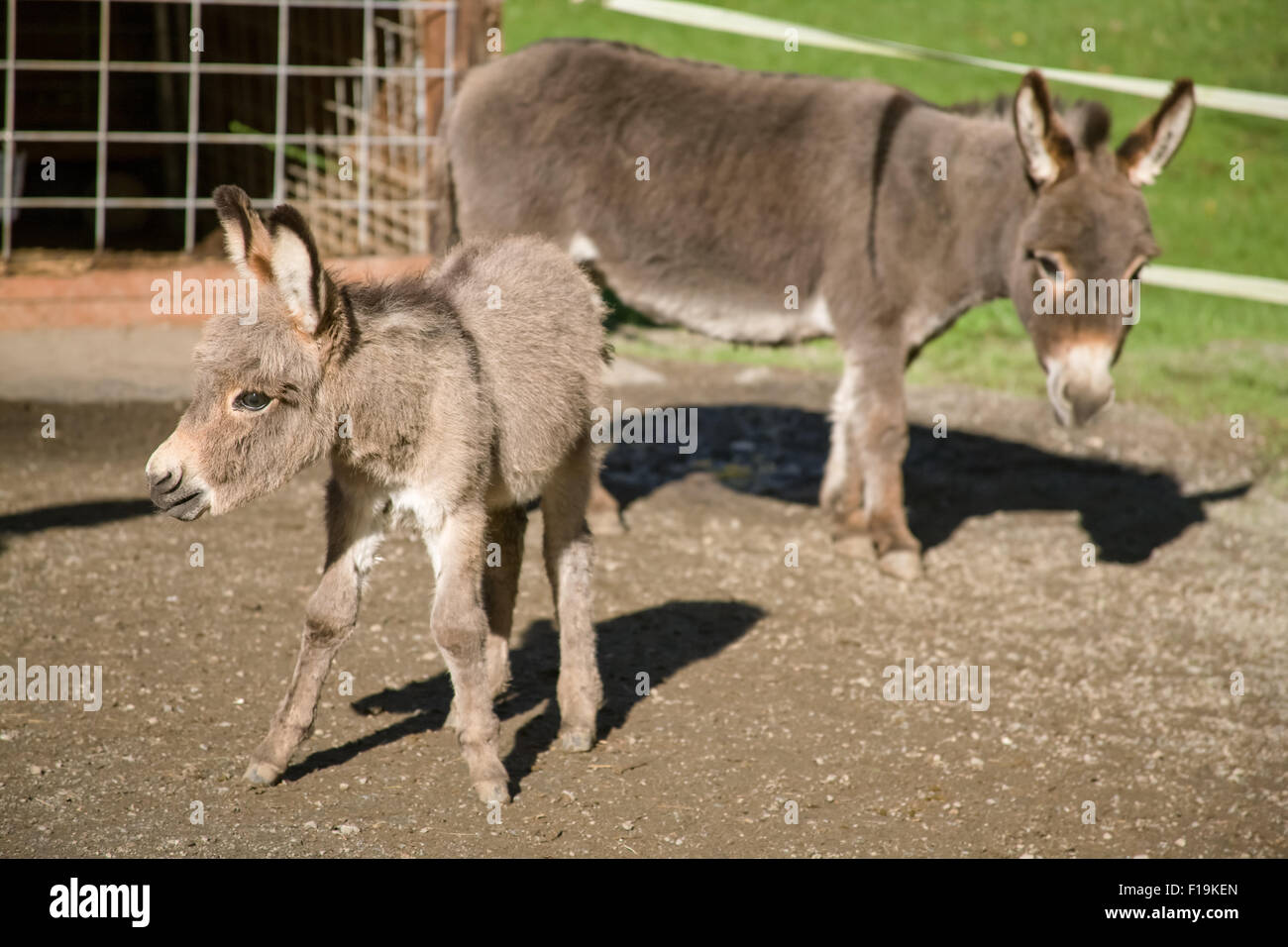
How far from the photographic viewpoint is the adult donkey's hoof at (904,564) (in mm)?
6301

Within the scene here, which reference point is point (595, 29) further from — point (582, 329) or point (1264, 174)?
point (582, 329)

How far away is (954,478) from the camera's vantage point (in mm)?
7922

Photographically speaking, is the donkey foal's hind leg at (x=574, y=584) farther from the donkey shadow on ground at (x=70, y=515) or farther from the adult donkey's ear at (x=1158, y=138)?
the adult donkey's ear at (x=1158, y=138)

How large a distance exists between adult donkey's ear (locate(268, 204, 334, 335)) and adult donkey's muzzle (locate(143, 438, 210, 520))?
0.50 meters

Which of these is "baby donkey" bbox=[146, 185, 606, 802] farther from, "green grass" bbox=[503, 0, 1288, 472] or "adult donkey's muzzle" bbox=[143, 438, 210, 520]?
"green grass" bbox=[503, 0, 1288, 472]

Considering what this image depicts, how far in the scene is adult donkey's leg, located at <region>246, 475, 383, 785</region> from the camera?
3.89 m

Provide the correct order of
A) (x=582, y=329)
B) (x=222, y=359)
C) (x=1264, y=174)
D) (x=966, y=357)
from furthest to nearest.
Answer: (x=1264, y=174) < (x=966, y=357) < (x=582, y=329) < (x=222, y=359)

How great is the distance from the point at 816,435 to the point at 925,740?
4.18 metres

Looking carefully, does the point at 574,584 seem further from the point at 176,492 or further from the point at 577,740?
the point at 176,492

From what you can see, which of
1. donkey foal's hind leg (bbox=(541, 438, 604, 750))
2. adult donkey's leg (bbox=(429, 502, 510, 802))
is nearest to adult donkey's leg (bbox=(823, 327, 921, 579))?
donkey foal's hind leg (bbox=(541, 438, 604, 750))

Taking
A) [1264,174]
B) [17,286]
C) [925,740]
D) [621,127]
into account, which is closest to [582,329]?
[925,740]

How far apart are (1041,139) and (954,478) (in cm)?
252

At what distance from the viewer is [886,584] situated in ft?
20.6

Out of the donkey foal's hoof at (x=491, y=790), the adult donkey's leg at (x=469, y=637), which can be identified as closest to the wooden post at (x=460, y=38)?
the adult donkey's leg at (x=469, y=637)
